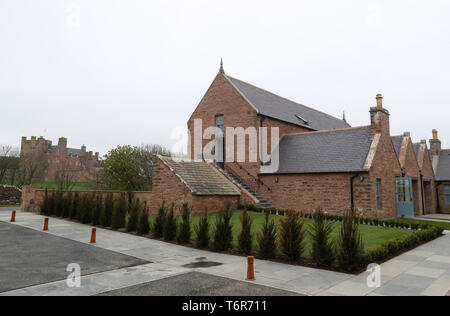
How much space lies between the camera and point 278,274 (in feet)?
23.3

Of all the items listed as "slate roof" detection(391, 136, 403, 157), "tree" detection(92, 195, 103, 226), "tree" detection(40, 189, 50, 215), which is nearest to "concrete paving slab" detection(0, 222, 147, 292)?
Result: "tree" detection(92, 195, 103, 226)

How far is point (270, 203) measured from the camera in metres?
20.7

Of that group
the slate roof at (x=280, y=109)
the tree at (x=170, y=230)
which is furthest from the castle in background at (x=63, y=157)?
the tree at (x=170, y=230)

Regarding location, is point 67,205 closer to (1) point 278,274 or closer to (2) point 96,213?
(2) point 96,213

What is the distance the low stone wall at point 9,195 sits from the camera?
30.8 metres

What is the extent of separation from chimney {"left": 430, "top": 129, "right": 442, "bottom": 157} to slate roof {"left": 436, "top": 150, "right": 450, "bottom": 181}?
1.62 ft

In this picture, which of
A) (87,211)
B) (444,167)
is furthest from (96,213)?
(444,167)

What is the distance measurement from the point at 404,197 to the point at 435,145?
640 inches

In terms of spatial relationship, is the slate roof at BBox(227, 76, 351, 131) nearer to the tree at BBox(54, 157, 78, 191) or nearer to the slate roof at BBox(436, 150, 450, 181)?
the slate roof at BBox(436, 150, 450, 181)

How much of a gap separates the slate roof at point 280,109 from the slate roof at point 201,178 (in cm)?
593

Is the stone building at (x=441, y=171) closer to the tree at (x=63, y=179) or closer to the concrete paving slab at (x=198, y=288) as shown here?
the concrete paving slab at (x=198, y=288)

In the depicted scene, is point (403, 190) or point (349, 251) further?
point (403, 190)
